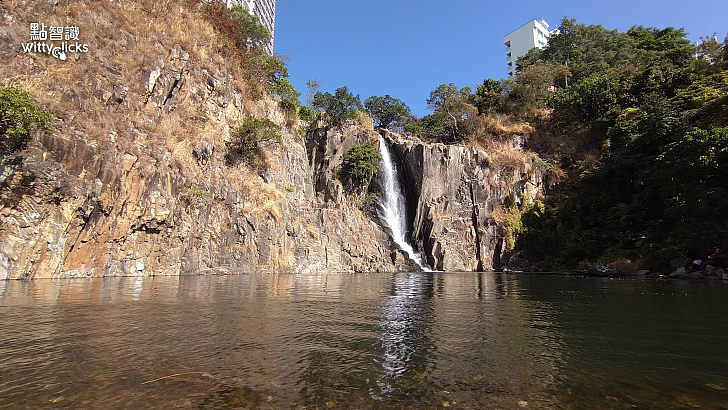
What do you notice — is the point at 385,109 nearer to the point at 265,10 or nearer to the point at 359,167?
the point at 359,167

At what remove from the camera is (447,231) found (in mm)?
36000

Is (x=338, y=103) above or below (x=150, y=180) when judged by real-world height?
above

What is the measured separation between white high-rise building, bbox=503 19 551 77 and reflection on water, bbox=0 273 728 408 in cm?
10375

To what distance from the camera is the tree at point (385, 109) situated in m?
50.6

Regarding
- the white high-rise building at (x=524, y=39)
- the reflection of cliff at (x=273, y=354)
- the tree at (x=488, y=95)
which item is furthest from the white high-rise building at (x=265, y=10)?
the reflection of cliff at (x=273, y=354)

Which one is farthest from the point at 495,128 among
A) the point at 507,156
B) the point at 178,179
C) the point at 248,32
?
the point at 178,179

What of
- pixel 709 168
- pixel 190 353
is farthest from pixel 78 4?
pixel 709 168

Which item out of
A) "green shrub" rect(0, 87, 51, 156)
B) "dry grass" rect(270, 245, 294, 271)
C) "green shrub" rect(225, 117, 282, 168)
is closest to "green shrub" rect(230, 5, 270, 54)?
"green shrub" rect(225, 117, 282, 168)

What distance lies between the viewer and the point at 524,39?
10162 cm

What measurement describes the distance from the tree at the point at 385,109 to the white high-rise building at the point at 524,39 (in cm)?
6076

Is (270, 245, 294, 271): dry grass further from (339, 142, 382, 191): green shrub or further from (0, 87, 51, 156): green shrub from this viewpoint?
(0, 87, 51, 156): green shrub

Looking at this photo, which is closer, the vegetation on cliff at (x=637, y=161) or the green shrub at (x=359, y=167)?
the vegetation on cliff at (x=637, y=161)

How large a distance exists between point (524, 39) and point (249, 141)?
96685mm

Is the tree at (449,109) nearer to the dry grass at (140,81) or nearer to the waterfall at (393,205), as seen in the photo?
the waterfall at (393,205)
